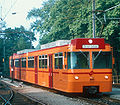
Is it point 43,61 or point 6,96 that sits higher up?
point 43,61

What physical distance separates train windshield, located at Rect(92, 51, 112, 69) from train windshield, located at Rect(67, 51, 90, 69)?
36 centimetres

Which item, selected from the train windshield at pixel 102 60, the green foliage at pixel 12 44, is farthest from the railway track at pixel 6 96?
the green foliage at pixel 12 44

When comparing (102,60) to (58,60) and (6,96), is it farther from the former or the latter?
(6,96)

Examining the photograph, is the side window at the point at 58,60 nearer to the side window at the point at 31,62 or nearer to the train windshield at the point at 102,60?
the train windshield at the point at 102,60

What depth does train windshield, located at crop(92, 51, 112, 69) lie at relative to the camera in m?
15.6

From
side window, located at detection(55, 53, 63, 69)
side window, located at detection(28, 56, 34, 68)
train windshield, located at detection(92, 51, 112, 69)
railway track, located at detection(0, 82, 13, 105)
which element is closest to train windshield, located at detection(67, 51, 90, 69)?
train windshield, located at detection(92, 51, 112, 69)

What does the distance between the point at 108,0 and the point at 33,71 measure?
35.6 ft

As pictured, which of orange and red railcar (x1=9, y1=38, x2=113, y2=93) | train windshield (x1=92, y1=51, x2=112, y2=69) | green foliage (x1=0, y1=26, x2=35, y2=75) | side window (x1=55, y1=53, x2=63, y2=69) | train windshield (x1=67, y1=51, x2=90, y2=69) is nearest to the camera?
orange and red railcar (x1=9, y1=38, x2=113, y2=93)

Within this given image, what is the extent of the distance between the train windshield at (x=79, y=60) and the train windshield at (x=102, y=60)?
36 cm

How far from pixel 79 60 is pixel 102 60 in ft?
3.88

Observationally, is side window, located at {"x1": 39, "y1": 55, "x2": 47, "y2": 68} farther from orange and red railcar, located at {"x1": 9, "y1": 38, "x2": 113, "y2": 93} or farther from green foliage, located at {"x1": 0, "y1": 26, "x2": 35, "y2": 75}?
green foliage, located at {"x1": 0, "y1": 26, "x2": 35, "y2": 75}

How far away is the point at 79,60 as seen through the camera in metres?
15.5

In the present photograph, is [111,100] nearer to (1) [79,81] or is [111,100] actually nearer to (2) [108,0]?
→ (1) [79,81]

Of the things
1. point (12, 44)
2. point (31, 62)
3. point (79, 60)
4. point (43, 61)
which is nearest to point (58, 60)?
point (79, 60)
